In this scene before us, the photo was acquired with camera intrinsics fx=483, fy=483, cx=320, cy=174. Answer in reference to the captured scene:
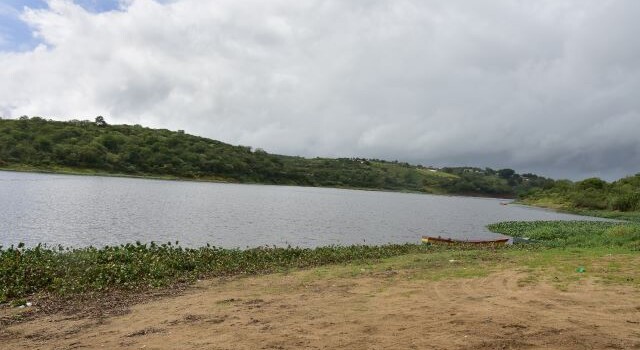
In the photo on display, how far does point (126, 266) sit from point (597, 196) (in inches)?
5573

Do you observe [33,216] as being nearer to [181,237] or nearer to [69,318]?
[181,237]

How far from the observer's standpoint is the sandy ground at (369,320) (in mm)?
11133

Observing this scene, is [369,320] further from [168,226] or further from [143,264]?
[168,226]

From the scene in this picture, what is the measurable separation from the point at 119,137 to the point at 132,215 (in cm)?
14379

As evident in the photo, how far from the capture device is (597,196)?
135m

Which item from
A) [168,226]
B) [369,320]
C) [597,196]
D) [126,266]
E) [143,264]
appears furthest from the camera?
[597,196]

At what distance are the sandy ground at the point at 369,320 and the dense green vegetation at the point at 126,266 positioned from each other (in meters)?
4.29

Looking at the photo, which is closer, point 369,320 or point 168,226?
point 369,320

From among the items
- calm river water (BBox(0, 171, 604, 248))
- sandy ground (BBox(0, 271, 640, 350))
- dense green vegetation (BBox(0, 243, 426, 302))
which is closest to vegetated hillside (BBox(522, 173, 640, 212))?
calm river water (BBox(0, 171, 604, 248))

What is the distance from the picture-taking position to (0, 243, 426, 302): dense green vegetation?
2011cm

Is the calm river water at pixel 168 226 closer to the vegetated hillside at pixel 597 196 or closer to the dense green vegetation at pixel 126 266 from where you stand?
the dense green vegetation at pixel 126 266

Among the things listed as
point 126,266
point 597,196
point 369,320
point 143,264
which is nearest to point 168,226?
point 143,264

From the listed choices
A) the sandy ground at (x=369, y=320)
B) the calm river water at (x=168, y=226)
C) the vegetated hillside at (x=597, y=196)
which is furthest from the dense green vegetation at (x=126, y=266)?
the vegetated hillside at (x=597, y=196)

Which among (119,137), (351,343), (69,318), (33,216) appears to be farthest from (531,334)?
(119,137)
